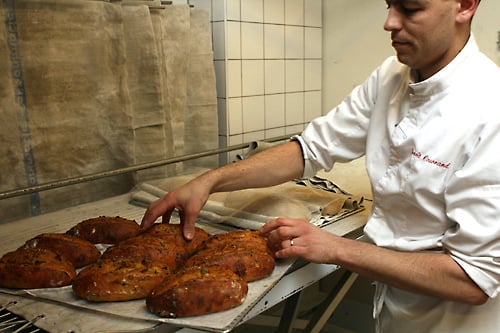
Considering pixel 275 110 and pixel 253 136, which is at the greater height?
pixel 275 110

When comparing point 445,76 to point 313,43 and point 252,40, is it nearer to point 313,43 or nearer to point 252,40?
point 252,40

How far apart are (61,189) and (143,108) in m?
0.41

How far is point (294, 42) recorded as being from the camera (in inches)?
94.9

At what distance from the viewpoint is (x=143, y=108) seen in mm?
1819

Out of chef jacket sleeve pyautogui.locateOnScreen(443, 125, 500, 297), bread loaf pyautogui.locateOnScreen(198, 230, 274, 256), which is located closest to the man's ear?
chef jacket sleeve pyautogui.locateOnScreen(443, 125, 500, 297)

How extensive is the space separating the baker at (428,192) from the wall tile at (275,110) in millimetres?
1048

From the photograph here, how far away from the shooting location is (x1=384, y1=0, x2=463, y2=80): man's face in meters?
1.03

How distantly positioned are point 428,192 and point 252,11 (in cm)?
134

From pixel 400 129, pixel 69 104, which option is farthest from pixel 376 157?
pixel 69 104

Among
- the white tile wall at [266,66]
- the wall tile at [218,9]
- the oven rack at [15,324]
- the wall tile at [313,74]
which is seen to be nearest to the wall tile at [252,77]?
the white tile wall at [266,66]

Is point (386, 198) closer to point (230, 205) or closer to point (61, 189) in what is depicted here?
point (230, 205)

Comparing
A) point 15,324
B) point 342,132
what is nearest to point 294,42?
point 342,132

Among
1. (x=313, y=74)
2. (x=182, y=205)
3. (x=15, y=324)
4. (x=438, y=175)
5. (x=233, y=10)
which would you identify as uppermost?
(x=233, y=10)

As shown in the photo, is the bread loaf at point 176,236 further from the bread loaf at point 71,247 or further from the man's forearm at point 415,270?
the man's forearm at point 415,270
